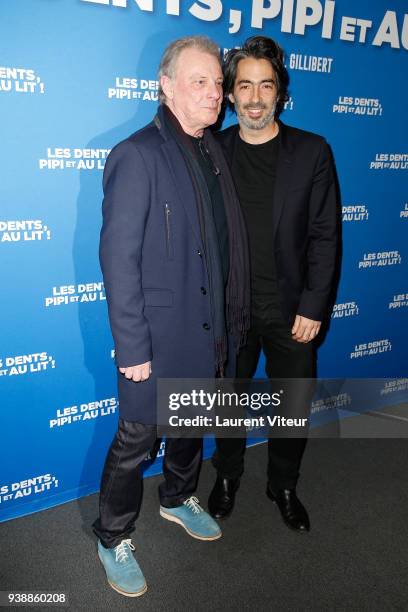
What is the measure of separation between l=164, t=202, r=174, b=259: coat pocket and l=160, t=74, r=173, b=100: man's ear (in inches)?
16.8

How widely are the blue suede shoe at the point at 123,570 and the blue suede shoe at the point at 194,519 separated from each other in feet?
1.09

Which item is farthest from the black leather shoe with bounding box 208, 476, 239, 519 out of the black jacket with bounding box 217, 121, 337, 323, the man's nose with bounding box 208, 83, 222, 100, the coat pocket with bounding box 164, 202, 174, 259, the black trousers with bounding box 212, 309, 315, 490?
the man's nose with bounding box 208, 83, 222, 100

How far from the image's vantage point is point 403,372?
3742mm

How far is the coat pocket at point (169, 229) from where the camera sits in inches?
72.2

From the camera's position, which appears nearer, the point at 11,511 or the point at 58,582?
the point at 58,582

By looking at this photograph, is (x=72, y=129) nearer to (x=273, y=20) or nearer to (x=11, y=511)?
(x=273, y=20)

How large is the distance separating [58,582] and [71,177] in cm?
169

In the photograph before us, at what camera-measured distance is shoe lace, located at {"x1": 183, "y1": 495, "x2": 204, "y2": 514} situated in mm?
2480

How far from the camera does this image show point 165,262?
6.17ft

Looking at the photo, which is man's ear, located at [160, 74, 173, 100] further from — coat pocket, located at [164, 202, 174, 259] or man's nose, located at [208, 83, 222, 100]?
coat pocket, located at [164, 202, 174, 259]

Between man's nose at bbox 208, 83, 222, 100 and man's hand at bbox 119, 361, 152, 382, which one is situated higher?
man's nose at bbox 208, 83, 222, 100

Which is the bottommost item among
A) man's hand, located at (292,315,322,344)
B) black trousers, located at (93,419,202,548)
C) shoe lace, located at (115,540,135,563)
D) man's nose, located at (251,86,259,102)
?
shoe lace, located at (115,540,135,563)

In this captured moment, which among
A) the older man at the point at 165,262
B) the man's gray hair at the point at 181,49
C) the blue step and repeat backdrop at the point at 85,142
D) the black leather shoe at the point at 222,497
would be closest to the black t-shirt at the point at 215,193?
the older man at the point at 165,262

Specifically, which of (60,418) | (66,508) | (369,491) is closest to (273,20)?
(60,418)
